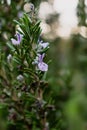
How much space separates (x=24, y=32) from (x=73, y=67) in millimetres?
1558

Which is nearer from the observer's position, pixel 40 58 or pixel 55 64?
pixel 40 58

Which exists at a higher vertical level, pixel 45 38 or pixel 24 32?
pixel 45 38

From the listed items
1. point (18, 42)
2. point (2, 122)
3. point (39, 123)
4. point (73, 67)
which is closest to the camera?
point (18, 42)

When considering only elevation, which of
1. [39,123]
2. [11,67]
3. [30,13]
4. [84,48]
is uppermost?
[84,48]

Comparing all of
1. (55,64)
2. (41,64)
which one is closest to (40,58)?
(41,64)

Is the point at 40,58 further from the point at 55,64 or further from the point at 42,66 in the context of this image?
the point at 55,64

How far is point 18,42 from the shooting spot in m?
1.10

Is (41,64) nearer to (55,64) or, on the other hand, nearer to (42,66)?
(42,66)

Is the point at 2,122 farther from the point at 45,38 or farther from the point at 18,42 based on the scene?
the point at 18,42

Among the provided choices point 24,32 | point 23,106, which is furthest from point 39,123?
point 24,32

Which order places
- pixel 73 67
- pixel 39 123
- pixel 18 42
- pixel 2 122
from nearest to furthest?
pixel 18 42
pixel 39 123
pixel 2 122
pixel 73 67

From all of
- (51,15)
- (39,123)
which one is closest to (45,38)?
(51,15)

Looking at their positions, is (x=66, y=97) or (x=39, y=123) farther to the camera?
(x=66, y=97)

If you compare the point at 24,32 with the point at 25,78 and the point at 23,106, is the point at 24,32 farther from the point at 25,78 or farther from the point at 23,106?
the point at 23,106
